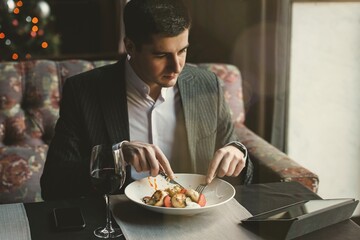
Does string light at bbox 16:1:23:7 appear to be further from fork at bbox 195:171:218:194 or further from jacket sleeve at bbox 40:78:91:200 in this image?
fork at bbox 195:171:218:194

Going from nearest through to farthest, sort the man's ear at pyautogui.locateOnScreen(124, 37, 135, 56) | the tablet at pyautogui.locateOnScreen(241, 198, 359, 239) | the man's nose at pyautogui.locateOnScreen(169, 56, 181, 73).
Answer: the tablet at pyautogui.locateOnScreen(241, 198, 359, 239) → the man's nose at pyautogui.locateOnScreen(169, 56, 181, 73) → the man's ear at pyautogui.locateOnScreen(124, 37, 135, 56)

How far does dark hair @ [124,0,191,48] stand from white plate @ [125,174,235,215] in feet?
1.25

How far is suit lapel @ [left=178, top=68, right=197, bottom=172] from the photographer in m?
1.71

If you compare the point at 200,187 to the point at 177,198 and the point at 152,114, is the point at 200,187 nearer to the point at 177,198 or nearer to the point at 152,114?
the point at 177,198

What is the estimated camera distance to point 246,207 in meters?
1.29

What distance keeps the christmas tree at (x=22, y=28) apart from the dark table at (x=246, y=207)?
208cm

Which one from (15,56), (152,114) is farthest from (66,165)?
(15,56)

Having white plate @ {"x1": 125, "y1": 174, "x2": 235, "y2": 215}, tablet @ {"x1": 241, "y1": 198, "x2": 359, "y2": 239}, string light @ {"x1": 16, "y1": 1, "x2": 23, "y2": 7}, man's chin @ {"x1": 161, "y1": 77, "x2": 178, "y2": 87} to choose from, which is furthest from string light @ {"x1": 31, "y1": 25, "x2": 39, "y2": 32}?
tablet @ {"x1": 241, "y1": 198, "x2": 359, "y2": 239}

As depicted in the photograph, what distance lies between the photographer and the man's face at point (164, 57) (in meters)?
1.49

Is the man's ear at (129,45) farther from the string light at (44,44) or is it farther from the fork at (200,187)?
the string light at (44,44)

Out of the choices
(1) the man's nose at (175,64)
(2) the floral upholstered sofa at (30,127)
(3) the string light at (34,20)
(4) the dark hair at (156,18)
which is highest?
(4) the dark hair at (156,18)

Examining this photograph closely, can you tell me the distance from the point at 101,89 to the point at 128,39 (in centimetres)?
18

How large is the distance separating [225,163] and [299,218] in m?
0.26

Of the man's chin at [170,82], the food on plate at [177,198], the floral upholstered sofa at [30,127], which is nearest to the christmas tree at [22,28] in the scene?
the floral upholstered sofa at [30,127]
